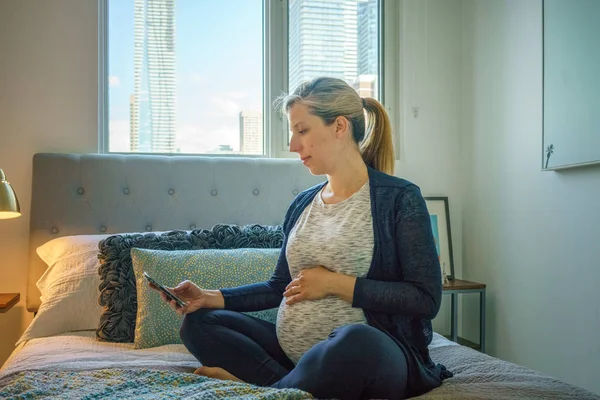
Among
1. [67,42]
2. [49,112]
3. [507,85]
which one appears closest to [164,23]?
[67,42]

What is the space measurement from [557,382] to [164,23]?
2.34 m

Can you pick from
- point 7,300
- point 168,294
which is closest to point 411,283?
point 168,294

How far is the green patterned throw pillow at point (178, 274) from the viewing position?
181cm

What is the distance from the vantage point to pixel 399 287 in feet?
4.29

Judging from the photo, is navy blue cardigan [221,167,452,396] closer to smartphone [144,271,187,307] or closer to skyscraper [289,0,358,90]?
smartphone [144,271,187,307]

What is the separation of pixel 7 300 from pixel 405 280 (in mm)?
1657

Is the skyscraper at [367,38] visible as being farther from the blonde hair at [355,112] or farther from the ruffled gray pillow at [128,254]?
the blonde hair at [355,112]

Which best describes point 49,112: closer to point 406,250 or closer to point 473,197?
point 406,250

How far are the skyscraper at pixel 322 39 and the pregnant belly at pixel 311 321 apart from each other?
5.86 ft

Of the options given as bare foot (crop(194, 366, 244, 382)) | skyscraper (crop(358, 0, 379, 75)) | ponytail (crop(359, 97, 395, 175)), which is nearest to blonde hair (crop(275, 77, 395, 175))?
ponytail (crop(359, 97, 395, 175))

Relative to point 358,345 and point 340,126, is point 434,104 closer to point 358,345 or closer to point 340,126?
point 340,126

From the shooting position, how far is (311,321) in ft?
4.60

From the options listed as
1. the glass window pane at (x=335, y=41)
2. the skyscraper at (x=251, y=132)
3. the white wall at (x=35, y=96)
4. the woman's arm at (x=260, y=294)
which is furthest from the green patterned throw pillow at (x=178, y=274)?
the glass window pane at (x=335, y=41)

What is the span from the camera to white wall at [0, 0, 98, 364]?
2.53 metres
